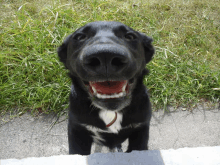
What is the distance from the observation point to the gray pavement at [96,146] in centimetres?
208

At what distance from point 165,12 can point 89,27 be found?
96.4 inches

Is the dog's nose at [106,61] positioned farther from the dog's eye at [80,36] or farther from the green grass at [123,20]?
the green grass at [123,20]

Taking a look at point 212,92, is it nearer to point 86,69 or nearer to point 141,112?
point 141,112

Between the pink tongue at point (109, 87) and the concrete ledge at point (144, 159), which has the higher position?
the pink tongue at point (109, 87)

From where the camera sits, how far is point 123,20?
3.36m

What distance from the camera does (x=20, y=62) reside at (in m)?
2.63

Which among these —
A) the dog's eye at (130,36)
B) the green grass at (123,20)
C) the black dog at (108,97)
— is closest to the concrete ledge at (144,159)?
the black dog at (108,97)

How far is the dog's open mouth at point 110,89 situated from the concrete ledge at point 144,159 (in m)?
0.41

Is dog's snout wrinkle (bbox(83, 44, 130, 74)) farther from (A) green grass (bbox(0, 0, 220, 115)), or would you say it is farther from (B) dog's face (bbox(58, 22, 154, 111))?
(A) green grass (bbox(0, 0, 220, 115))

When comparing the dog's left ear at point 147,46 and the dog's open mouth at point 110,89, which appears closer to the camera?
the dog's open mouth at point 110,89

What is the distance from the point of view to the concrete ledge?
1299 mm

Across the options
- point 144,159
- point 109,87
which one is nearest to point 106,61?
point 109,87

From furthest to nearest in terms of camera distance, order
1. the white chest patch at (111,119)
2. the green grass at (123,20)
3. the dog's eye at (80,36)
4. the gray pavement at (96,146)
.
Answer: the green grass at (123,20) → the gray pavement at (96,146) → the white chest patch at (111,119) → the dog's eye at (80,36)

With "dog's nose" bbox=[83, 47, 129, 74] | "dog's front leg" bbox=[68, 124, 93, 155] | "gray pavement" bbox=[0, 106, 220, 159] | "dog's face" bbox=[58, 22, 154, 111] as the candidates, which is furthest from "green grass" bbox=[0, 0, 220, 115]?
"dog's nose" bbox=[83, 47, 129, 74]
